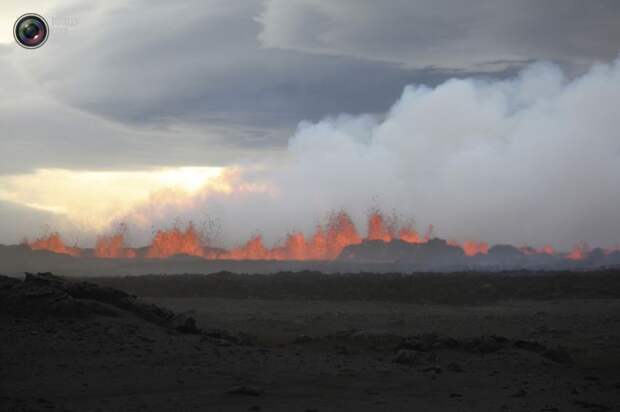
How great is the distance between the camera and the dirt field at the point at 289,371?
1361 centimetres

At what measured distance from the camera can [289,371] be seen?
55.3 ft

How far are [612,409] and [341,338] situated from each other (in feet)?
36.1

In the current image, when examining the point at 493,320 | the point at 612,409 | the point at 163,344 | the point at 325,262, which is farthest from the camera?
the point at 325,262

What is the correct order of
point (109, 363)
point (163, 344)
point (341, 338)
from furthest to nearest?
point (341, 338) < point (163, 344) < point (109, 363)

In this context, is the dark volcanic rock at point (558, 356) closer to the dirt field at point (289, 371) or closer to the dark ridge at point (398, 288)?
the dirt field at point (289, 371)

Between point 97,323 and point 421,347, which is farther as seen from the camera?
point 421,347

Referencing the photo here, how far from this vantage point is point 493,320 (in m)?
32.4

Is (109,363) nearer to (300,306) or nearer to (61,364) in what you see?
(61,364)

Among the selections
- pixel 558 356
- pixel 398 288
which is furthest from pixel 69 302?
pixel 398 288

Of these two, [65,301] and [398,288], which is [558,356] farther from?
[398,288]

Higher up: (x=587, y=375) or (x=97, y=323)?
(x=97, y=323)

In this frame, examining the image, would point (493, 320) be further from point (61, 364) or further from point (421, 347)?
point (61, 364)

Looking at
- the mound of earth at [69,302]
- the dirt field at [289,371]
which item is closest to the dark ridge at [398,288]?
the dirt field at [289,371]

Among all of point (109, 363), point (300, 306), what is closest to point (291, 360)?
point (109, 363)
